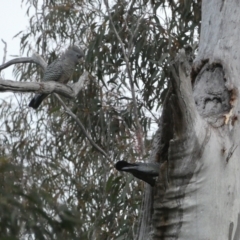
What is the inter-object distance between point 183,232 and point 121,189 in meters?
2.49

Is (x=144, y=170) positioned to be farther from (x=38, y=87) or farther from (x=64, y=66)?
(x=64, y=66)

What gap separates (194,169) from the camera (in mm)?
2312

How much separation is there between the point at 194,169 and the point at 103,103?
317 centimetres

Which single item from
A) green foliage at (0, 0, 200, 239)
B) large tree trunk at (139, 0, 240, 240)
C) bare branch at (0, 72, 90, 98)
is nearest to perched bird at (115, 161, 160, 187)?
large tree trunk at (139, 0, 240, 240)

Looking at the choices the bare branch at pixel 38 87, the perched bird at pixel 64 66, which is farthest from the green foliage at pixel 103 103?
the bare branch at pixel 38 87

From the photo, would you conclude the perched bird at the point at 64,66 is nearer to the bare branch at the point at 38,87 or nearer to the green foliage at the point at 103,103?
the green foliage at the point at 103,103

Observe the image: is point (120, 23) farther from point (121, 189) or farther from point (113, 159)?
point (121, 189)

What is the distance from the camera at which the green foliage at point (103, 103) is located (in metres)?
4.93

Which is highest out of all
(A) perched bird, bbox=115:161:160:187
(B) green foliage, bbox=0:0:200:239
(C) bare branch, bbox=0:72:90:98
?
(B) green foliage, bbox=0:0:200:239

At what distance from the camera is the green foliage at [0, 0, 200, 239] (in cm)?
493

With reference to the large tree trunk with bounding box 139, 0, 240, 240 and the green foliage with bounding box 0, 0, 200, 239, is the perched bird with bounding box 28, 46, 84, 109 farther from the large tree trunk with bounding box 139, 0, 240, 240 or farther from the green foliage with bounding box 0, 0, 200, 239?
the large tree trunk with bounding box 139, 0, 240, 240

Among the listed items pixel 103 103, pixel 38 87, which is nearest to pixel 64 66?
pixel 103 103

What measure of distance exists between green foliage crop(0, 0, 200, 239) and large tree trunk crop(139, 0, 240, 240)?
198 cm

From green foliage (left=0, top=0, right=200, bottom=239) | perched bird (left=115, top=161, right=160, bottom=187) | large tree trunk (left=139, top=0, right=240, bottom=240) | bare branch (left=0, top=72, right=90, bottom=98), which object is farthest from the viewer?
green foliage (left=0, top=0, right=200, bottom=239)
